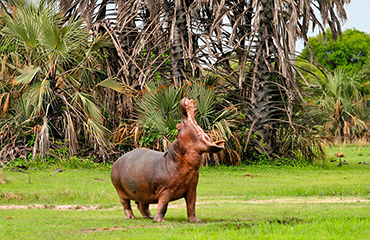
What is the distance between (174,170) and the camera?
7.79 metres

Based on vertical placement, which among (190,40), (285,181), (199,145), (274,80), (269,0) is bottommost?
(285,181)

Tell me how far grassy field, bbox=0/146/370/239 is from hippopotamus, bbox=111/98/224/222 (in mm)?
347

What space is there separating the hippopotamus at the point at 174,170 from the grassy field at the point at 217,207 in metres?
0.35

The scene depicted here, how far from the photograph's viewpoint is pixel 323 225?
759 cm

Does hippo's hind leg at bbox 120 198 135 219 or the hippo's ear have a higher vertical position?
the hippo's ear

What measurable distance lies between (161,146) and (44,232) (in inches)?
388

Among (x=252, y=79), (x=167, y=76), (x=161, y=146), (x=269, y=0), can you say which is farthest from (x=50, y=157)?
(x=269, y=0)

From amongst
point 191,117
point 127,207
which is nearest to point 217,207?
point 127,207

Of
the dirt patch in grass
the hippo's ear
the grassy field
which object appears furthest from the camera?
the dirt patch in grass

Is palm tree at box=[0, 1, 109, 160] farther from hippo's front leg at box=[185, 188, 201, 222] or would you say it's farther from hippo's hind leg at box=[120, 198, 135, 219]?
hippo's front leg at box=[185, 188, 201, 222]

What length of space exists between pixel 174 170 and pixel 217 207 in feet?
8.33

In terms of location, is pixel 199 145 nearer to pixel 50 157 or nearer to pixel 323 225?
pixel 323 225

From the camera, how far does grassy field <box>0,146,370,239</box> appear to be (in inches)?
284

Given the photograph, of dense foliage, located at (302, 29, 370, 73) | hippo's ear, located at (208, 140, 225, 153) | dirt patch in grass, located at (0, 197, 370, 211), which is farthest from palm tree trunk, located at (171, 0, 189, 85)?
dense foliage, located at (302, 29, 370, 73)
